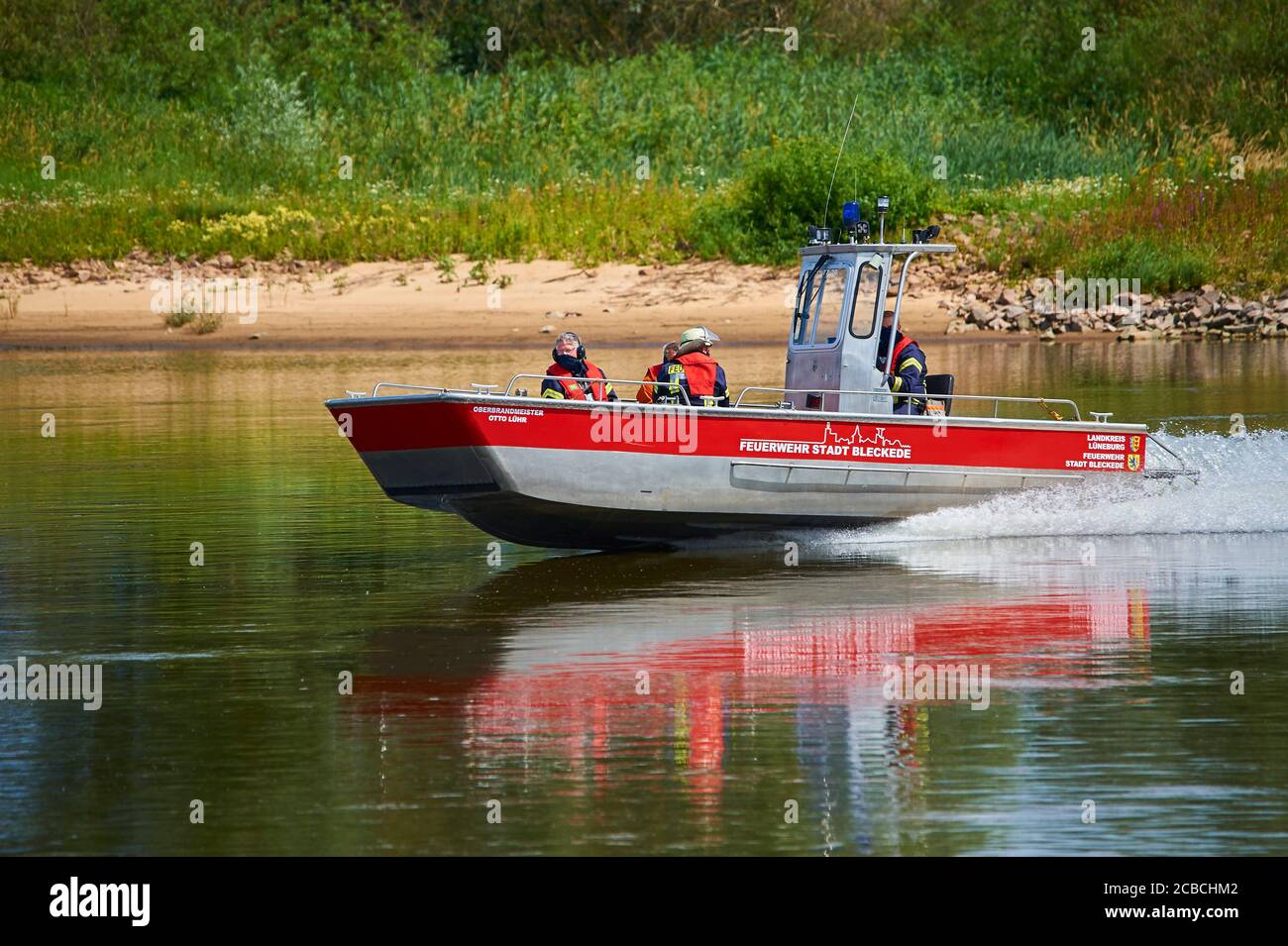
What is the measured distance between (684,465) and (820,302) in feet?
6.70

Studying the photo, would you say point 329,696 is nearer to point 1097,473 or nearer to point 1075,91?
point 1097,473

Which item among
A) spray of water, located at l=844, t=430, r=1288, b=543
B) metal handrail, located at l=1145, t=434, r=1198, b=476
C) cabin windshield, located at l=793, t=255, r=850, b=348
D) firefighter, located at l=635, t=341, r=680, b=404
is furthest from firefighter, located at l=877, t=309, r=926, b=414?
metal handrail, located at l=1145, t=434, r=1198, b=476

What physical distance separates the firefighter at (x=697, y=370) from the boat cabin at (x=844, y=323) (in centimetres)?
78

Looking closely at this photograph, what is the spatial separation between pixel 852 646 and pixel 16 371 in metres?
24.7

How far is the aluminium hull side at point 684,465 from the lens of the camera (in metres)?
15.3

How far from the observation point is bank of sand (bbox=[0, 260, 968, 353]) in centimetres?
3688

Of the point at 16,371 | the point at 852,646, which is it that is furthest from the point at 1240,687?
the point at 16,371

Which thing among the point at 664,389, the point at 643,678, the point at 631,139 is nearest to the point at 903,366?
the point at 664,389

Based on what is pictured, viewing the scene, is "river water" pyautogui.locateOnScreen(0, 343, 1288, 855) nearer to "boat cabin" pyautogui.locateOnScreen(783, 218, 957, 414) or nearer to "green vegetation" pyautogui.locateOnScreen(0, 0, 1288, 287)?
"boat cabin" pyautogui.locateOnScreen(783, 218, 957, 414)

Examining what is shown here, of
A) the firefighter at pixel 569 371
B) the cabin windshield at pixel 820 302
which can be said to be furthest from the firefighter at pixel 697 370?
the cabin windshield at pixel 820 302

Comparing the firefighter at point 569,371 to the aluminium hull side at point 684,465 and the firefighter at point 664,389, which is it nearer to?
the firefighter at point 664,389

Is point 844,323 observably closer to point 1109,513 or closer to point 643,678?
point 1109,513

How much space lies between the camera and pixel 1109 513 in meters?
17.1

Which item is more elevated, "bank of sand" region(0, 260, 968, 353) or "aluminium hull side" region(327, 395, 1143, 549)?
"bank of sand" region(0, 260, 968, 353)
